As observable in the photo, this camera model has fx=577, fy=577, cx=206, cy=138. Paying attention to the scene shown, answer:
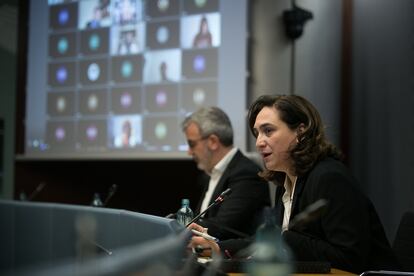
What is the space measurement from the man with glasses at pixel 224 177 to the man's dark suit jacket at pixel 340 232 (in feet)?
2.24

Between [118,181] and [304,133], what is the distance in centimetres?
255

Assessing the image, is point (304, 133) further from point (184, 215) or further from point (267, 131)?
point (184, 215)

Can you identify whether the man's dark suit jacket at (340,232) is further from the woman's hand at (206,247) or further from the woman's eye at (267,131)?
the woman's eye at (267,131)

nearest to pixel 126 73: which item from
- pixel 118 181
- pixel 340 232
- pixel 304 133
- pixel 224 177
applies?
pixel 118 181

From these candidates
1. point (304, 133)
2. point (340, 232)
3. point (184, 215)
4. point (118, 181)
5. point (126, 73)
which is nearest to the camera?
point (340, 232)

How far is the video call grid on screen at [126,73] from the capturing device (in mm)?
3809

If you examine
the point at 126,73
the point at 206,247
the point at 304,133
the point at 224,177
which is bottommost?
the point at 206,247

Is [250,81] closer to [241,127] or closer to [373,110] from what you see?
[241,127]

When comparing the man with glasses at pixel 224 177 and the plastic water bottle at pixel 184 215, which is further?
the man with glasses at pixel 224 177

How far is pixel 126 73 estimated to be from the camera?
13.6 ft

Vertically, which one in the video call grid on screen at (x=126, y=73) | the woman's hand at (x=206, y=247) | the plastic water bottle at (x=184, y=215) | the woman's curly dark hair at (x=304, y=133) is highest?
the video call grid on screen at (x=126, y=73)

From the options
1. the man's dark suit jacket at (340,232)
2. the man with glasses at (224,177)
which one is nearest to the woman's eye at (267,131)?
the man's dark suit jacket at (340,232)

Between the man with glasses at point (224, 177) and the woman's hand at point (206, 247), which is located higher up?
the man with glasses at point (224, 177)

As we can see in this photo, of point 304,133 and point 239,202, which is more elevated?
point 304,133
